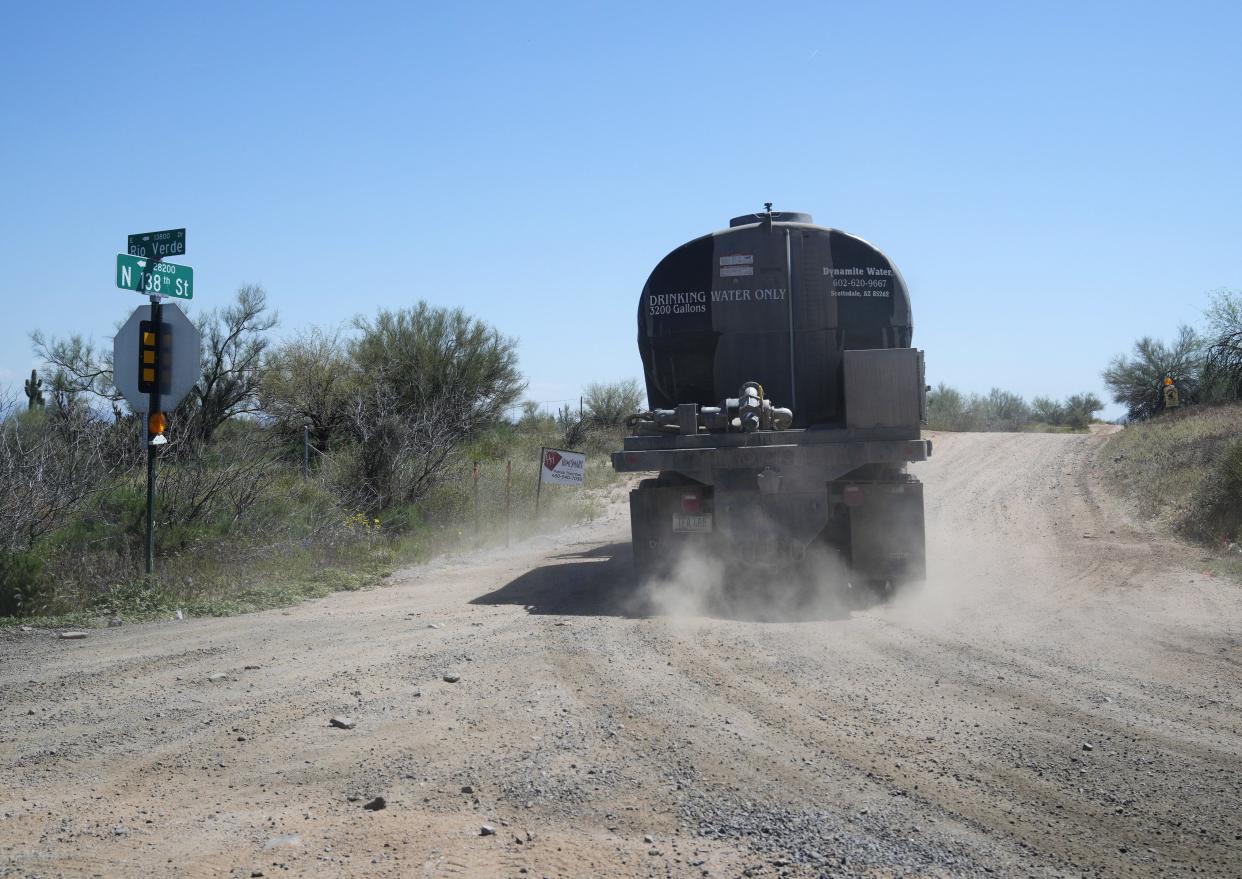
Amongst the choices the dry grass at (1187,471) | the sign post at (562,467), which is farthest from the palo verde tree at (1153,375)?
the sign post at (562,467)

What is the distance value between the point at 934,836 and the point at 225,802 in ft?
11.1

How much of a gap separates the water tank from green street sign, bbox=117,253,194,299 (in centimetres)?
565

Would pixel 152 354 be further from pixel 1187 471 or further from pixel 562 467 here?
pixel 1187 471

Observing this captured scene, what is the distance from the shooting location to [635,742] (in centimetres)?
575

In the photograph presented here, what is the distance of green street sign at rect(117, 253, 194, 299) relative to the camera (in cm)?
1128

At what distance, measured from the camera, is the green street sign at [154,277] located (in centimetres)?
1128

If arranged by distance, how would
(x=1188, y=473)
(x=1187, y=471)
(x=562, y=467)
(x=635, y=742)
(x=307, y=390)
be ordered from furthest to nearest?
(x=307, y=390)
(x=1187, y=471)
(x=1188, y=473)
(x=562, y=467)
(x=635, y=742)

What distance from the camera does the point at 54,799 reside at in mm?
5105

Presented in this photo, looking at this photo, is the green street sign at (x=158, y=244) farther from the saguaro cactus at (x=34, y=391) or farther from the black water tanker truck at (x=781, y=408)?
the saguaro cactus at (x=34, y=391)

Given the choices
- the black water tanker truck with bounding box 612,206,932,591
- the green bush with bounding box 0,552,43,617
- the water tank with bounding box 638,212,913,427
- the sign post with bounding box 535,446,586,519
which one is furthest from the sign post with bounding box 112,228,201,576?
the sign post with bounding box 535,446,586,519

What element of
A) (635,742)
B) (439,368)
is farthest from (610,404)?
(635,742)

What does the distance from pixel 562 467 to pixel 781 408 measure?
7.92 meters

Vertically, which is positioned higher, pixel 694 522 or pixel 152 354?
pixel 152 354

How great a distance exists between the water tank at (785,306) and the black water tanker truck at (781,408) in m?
0.02
